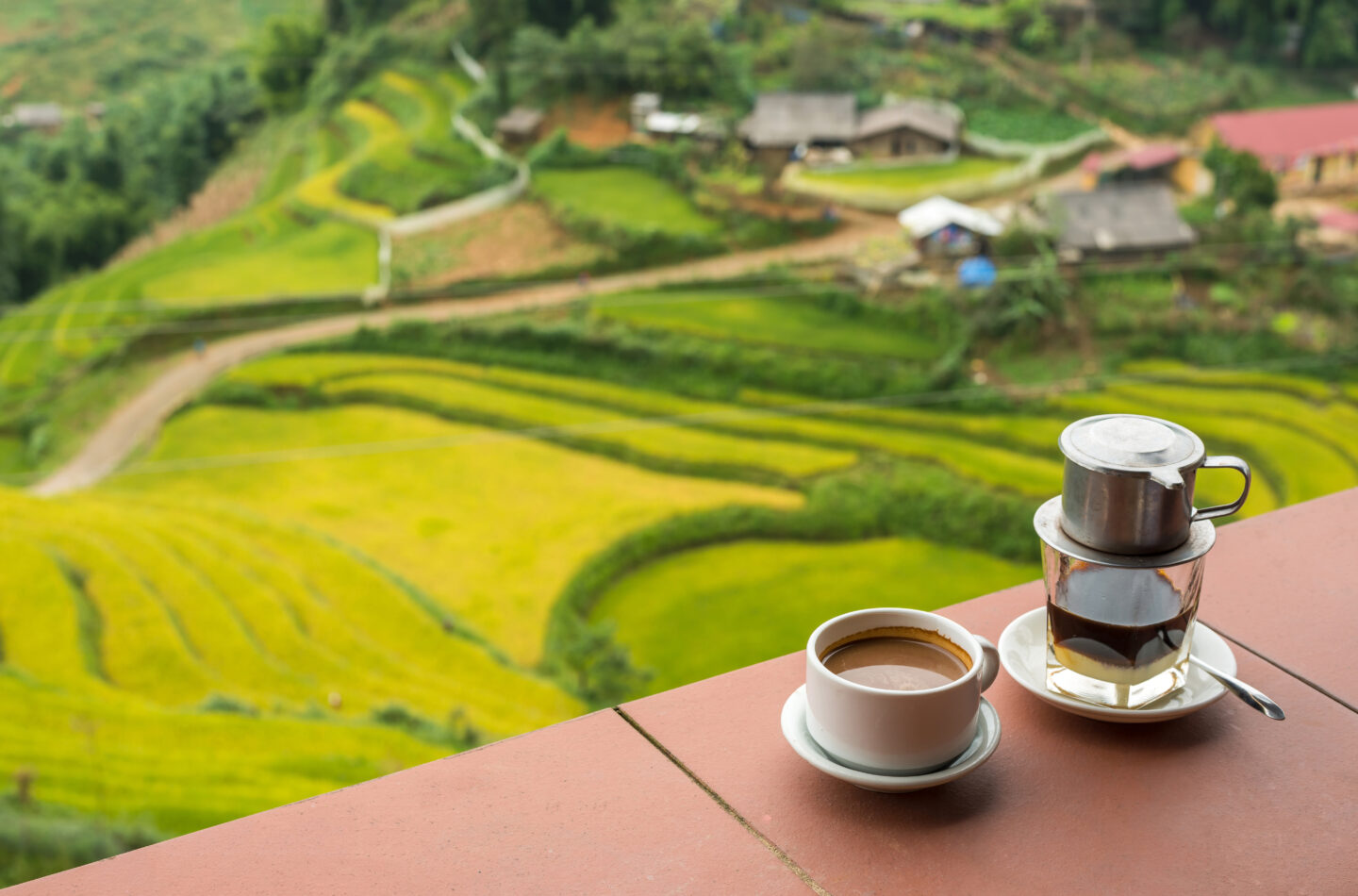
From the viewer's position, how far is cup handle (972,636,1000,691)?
90 cm

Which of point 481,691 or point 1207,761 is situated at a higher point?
point 1207,761

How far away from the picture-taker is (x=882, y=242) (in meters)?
12.1

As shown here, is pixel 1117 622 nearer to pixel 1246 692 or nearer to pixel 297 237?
pixel 1246 692

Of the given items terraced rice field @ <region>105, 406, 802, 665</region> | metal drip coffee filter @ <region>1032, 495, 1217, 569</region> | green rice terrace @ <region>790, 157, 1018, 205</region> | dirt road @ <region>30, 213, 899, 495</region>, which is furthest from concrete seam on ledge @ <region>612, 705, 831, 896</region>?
green rice terrace @ <region>790, 157, 1018, 205</region>

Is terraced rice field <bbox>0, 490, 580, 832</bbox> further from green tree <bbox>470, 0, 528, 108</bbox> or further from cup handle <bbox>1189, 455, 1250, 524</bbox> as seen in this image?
cup handle <bbox>1189, 455, 1250, 524</bbox>

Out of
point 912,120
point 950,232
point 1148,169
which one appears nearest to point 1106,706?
point 950,232

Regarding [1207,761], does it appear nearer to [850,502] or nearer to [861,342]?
[850,502]

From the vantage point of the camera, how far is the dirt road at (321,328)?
1014 centimetres

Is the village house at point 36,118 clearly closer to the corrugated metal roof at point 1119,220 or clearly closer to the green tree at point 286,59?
the green tree at point 286,59

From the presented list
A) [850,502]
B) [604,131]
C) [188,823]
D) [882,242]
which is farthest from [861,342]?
[188,823]

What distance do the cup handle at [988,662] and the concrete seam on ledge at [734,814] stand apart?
199 mm

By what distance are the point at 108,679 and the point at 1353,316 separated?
1167cm

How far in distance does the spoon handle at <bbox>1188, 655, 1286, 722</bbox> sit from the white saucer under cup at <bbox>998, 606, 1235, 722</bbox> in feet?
0.04

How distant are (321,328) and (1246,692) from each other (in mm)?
11246
